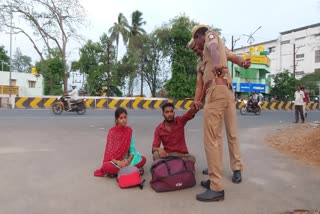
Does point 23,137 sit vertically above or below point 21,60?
below

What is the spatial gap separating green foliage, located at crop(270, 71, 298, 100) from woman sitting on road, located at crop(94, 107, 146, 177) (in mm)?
41992

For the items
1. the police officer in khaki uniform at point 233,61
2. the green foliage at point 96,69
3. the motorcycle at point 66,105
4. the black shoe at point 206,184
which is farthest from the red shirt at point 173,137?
the green foliage at point 96,69

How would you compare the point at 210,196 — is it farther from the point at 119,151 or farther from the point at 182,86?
the point at 182,86

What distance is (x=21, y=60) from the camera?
76.8 metres

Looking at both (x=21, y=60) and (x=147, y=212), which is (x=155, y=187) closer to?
(x=147, y=212)

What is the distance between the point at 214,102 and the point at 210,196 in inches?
40.8

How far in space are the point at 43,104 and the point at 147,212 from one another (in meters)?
20.3

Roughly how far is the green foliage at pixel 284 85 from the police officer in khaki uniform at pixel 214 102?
42035 mm

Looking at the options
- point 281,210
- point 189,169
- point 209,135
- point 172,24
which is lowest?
point 281,210

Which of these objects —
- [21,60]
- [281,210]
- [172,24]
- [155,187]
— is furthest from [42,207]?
[21,60]

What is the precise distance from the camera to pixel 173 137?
15.5ft

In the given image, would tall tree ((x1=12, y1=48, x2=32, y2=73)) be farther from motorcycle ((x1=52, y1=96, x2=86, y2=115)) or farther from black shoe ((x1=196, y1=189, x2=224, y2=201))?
black shoe ((x1=196, y1=189, x2=224, y2=201))

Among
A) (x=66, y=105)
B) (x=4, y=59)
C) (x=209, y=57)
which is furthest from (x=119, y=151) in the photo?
(x=4, y=59)

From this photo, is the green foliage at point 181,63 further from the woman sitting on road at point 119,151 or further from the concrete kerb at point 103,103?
the woman sitting on road at point 119,151
